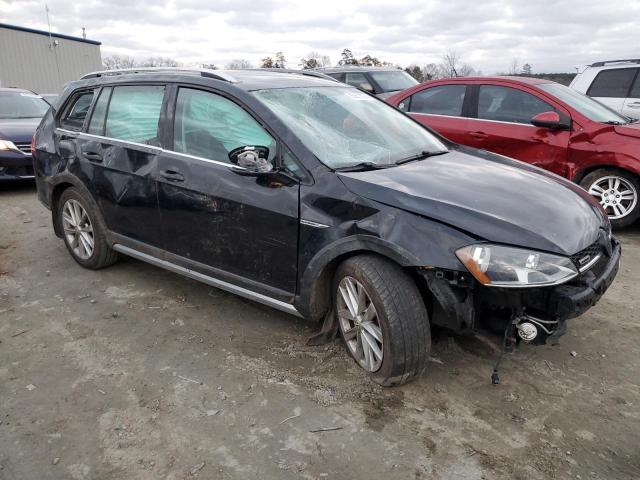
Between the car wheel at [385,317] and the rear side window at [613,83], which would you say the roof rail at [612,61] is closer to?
the rear side window at [613,83]

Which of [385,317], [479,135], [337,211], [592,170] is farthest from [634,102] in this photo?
[385,317]

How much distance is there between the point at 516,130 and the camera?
6.02 metres

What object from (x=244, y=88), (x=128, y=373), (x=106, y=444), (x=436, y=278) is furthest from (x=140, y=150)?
(x=436, y=278)

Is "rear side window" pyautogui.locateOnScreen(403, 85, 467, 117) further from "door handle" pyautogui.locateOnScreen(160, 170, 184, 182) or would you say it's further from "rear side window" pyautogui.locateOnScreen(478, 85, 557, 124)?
"door handle" pyautogui.locateOnScreen(160, 170, 184, 182)

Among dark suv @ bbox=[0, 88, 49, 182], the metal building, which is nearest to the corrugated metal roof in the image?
the metal building

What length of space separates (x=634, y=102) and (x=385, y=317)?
739 cm

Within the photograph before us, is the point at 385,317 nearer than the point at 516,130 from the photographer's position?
Yes

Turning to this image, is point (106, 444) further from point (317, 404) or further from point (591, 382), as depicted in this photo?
point (591, 382)

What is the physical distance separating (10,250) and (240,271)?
3.32 meters

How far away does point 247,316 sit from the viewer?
12.5 feet

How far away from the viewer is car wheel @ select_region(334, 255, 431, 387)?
8.82ft

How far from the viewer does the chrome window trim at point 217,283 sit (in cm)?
325

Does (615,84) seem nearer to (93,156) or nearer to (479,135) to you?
(479,135)

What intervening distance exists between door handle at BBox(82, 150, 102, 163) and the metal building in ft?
94.1
